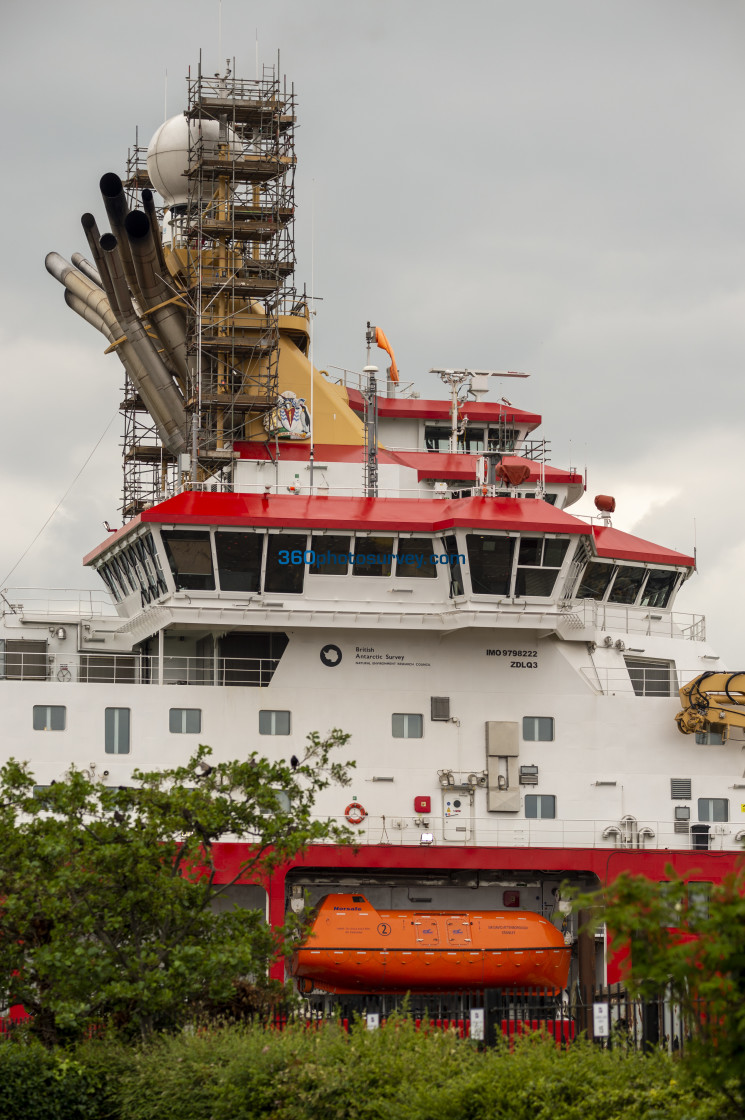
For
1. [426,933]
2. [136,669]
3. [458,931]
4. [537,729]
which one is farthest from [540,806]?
[136,669]

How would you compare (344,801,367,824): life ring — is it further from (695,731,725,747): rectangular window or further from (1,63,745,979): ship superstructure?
(695,731,725,747): rectangular window

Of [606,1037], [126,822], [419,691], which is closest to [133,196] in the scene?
[419,691]

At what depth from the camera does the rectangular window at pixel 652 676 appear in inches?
1467

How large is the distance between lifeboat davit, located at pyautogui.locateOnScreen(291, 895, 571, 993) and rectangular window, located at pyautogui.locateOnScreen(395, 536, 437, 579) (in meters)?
7.19

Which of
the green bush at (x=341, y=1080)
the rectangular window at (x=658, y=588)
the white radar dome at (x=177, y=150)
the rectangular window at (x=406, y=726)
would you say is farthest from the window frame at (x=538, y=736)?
the white radar dome at (x=177, y=150)

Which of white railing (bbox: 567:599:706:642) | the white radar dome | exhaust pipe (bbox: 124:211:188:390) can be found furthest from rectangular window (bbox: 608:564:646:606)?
the white radar dome

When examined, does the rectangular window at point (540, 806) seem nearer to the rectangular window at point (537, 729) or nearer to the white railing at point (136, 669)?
the rectangular window at point (537, 729)

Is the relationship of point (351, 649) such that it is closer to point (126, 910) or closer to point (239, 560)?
point (239, 560)

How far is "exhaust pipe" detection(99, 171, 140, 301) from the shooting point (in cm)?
3559

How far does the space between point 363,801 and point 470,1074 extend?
49.9 ft

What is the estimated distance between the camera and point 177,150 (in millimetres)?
40094

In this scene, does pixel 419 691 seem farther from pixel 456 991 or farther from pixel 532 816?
pixel 456 991

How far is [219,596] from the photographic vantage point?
33.8 m

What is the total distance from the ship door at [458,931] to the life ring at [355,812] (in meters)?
2.85
